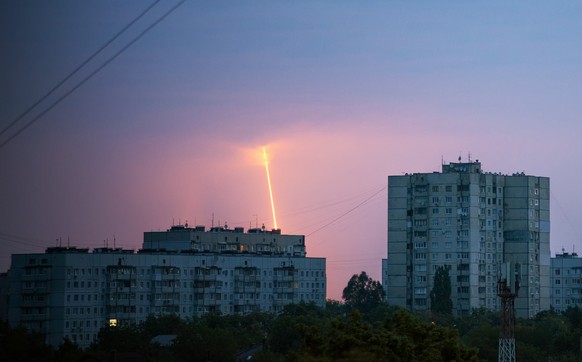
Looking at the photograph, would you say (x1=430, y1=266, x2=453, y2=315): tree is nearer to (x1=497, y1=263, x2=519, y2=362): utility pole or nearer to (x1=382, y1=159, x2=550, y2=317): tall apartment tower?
(x1=382, y1=159, x2=550, y2=317): tall apartment tower

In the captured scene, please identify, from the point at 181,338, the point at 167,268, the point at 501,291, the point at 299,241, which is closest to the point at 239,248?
the point at 299,241

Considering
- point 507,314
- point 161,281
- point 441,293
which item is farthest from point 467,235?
point 507,314

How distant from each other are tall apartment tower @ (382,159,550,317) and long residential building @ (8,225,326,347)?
14015 millimetres

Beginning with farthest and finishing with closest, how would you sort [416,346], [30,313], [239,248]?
[239,248]
[30,313]
[416,346]

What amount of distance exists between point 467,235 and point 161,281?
3432 centimetres

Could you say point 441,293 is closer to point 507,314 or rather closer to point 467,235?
point 467,235

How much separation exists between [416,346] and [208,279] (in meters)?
86.6

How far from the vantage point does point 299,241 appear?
191 meters

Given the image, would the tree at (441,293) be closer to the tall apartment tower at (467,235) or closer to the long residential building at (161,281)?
the tall apartment tower at (467,235)

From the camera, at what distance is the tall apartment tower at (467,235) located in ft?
531

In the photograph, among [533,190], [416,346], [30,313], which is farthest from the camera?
[533,190]

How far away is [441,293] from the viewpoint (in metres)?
157

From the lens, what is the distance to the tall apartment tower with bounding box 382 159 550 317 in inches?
6368

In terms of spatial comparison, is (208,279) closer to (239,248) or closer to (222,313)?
(222,313)
